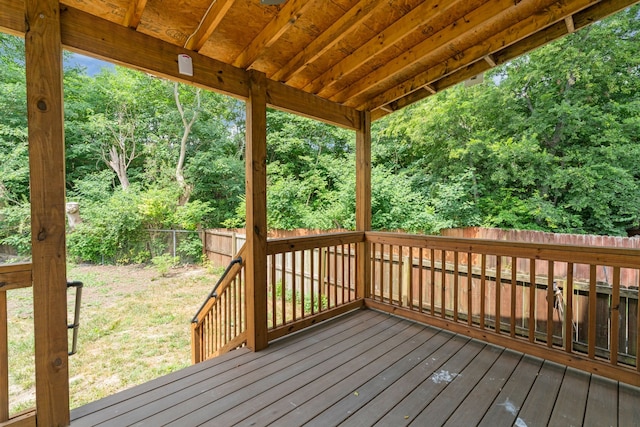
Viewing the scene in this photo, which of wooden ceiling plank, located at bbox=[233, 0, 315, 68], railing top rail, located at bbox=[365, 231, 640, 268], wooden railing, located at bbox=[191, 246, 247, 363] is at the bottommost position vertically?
wooden railing, located at bbox=[191, 246, 247, 363]

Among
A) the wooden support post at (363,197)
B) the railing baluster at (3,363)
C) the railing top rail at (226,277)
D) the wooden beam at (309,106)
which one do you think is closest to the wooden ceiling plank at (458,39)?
the wooden beam at (309,106)

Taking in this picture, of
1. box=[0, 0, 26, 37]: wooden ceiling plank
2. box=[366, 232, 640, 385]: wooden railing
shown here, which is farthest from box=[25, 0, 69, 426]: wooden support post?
box=[366, 232, 640, 385]: wooden railing

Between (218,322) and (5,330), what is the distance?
2.07m

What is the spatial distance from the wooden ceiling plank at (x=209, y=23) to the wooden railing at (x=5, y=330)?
1750 millimetres

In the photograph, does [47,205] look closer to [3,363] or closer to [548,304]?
[3,363]

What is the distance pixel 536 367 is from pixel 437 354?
28.0 inches

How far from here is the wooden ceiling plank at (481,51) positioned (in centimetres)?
210

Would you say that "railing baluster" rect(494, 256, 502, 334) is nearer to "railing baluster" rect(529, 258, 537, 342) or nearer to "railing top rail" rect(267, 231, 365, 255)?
"railing baluster" rect(529, 258, 537, 342)

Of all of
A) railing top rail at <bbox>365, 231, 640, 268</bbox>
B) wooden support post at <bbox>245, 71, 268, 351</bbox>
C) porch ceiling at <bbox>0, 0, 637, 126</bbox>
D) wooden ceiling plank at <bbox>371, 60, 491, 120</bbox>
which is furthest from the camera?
wooden ceiling plank at <bbox>371, 60, 491, 120</bbox>

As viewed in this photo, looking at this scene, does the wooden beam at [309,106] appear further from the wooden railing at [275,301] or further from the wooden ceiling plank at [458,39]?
the wooden railing at [275,301]

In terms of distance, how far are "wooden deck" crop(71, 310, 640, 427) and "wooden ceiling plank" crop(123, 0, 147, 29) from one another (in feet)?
7.91

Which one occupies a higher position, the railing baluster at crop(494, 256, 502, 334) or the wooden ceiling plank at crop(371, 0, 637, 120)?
the wooden ceiling plank at crop(371, 0, 637, 120)

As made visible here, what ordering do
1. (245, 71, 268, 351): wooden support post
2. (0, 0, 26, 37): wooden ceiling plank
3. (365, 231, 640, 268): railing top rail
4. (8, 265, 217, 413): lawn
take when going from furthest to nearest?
(8, 265, 217, 413): lawn
(245, 71, 268, 351): wooden support post
(365, 231, 640, 268): railing top rail
(0, 0, 26, 37): wooden ceiling plank

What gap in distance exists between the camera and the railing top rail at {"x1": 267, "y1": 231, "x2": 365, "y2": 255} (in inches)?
105
